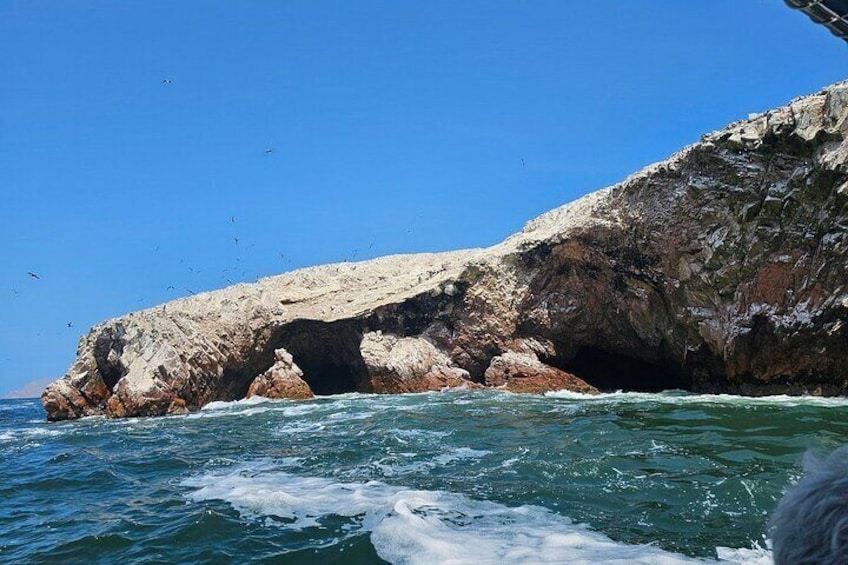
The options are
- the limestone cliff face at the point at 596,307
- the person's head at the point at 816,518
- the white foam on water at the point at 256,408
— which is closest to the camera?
the person's head at the point at 816,518

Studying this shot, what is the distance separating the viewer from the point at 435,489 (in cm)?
785

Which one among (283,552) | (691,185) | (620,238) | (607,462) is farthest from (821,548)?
(620,238)

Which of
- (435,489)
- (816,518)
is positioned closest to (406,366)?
(435,489)

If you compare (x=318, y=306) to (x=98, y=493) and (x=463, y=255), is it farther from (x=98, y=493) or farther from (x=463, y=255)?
(x=98, y=493)

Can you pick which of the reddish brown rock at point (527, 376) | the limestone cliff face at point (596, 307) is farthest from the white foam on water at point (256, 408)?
the reddish brown rock at point (527, 376)

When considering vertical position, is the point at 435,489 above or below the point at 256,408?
above

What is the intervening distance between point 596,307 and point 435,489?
1671cm

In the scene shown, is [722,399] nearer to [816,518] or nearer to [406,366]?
[406,366]

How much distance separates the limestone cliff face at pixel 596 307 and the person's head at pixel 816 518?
1700cm

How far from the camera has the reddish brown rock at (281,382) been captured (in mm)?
26609

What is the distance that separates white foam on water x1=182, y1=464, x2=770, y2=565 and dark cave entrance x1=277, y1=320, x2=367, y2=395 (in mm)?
19632

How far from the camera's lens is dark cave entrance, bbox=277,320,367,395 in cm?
2866

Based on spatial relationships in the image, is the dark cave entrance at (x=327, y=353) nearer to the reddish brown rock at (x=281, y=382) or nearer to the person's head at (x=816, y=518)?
the reddish brown rock at (x=281, y=382)

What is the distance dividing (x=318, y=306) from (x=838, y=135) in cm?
2036
